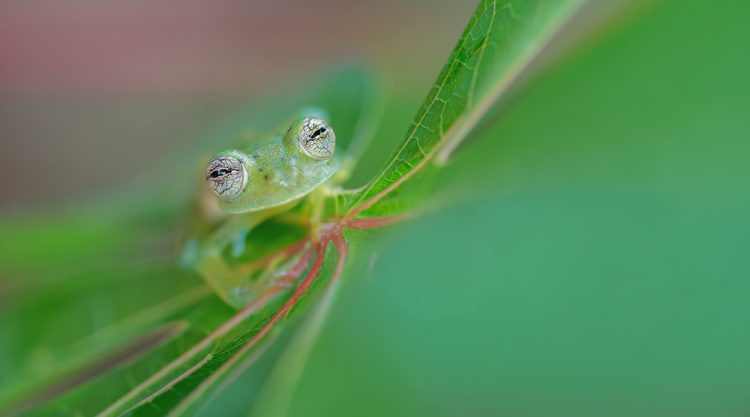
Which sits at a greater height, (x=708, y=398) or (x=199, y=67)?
(x=199, y=67)

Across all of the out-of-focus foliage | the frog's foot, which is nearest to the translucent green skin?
the out-of-focus foliage

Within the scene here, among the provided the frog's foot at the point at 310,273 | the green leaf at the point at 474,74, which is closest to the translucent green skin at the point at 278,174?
the frog's foot at the point at 310,273

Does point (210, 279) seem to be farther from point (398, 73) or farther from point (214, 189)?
point (398, 73)

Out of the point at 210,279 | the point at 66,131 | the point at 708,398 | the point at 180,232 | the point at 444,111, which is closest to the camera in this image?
the point at 444,111

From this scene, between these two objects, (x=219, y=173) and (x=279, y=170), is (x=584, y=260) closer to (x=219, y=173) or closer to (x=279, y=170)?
(x=279, y=170)

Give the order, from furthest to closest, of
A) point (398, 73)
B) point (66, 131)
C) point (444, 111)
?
1. point (66, 131)
2. point (398, 73)
3. point (444, 111)

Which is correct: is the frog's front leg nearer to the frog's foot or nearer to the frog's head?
the frog's head

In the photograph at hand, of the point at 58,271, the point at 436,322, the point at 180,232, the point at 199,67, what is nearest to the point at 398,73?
the point at 199,67
